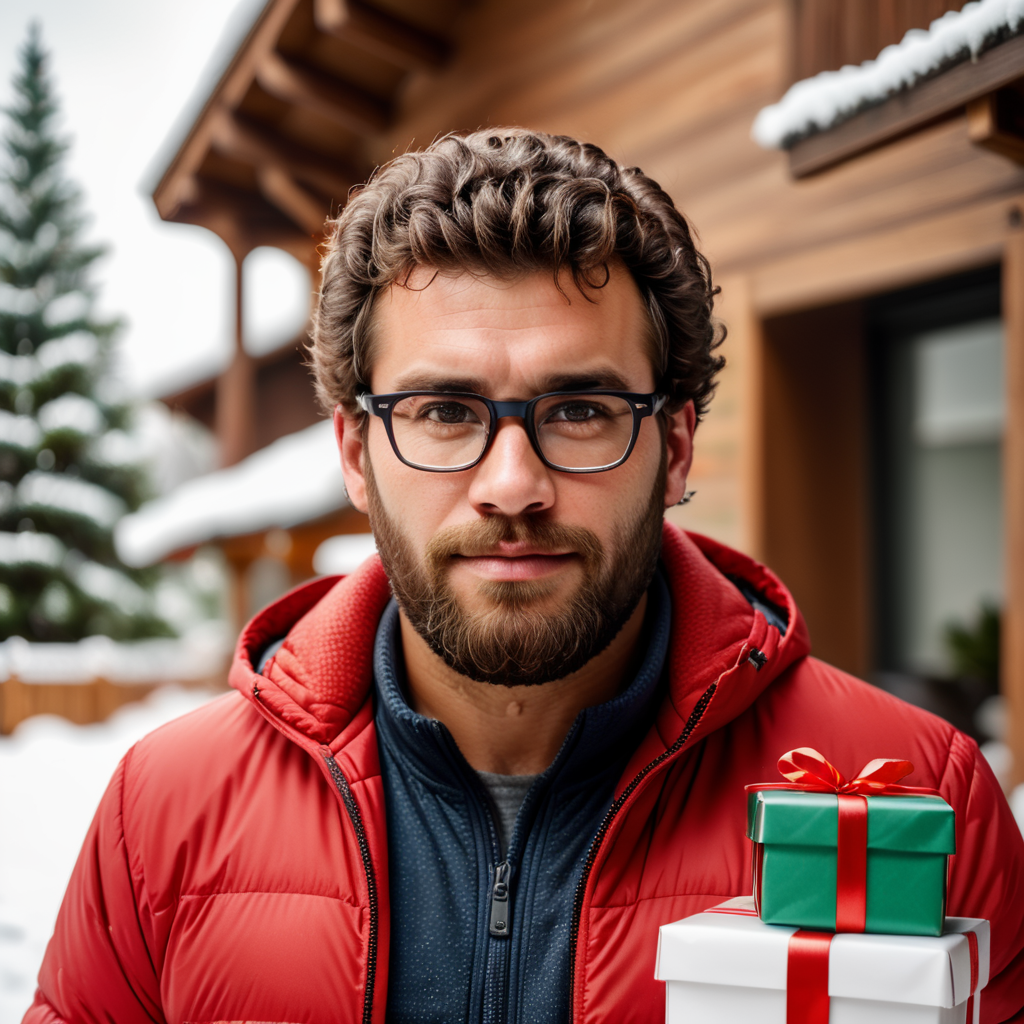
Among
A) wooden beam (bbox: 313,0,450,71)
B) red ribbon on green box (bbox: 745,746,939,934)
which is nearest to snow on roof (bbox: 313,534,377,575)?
wooden beam (bbox: 313,0,450,71)

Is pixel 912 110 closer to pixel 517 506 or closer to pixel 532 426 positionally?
pixel 532 426

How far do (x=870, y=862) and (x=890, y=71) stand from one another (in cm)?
227

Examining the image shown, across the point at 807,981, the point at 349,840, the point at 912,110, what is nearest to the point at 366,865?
the point at 349,840

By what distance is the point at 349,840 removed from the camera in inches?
64.8

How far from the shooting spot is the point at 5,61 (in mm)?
16922

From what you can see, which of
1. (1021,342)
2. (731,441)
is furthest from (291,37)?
(1021,342)

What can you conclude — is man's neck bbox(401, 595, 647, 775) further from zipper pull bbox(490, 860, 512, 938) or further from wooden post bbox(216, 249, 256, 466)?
wooden post bbox(216, 249, 256, 466)

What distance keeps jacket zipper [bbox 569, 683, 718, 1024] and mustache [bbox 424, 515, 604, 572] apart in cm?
30

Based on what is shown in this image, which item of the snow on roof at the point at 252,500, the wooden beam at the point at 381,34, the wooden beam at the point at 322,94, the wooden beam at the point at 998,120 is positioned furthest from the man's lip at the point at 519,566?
the wooden beam at the point at 322,94

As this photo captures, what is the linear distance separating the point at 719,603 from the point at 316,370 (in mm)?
1012

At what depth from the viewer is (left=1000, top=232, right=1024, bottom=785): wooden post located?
A: 328 centimetres

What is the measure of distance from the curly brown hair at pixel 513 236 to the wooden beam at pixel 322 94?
4762 mm

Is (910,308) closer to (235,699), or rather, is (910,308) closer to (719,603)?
(719,603)

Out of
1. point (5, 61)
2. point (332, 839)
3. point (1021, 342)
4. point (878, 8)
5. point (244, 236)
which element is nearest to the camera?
point (332, 839)
